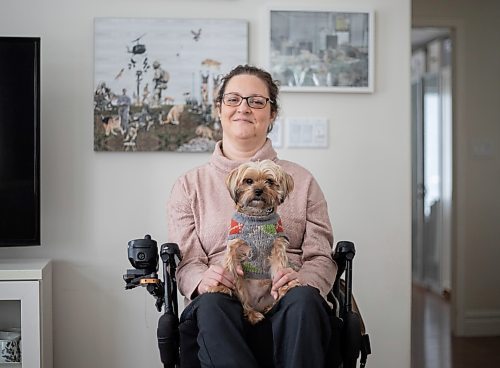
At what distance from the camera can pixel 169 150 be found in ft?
11.3

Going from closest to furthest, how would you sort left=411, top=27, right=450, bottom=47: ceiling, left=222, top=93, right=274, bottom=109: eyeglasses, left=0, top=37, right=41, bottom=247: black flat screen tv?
left=222, top=93, right=274, bottom=109: eyeglasses, left=0, top=37, right=41, bottom=247: black flat screen tv, left=411, top=27, right=450, bottom=47: ceiling

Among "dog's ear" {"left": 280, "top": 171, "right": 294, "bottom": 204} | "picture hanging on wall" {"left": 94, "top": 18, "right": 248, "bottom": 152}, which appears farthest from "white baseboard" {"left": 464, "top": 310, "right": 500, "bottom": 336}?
"dog's ear" {"left": 280, "top": 171, "right": 294, "bottom": 204}

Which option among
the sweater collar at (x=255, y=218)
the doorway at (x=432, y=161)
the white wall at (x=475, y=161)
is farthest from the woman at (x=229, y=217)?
the doorway at (x=432, y=161)

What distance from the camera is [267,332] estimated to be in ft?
8.05

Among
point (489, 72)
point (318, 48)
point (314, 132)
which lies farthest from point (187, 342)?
point (489, 72)

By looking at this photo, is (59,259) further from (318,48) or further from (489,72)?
(489,72)

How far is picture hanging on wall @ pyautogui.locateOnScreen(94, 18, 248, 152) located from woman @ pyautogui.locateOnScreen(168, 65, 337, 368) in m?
0.54

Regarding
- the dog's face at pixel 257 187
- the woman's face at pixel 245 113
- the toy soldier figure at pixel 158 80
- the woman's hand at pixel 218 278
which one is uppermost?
the toy soldier figure at pixel 158 80

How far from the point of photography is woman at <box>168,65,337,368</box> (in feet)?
7.92

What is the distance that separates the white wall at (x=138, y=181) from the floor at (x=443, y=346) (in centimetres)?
88

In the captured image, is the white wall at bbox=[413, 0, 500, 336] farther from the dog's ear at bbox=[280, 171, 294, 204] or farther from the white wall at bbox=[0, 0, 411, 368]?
the dog's ear at bbox=[280, 171, 294, 204]

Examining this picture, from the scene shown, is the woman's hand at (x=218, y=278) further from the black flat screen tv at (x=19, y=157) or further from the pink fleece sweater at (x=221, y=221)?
the black flat screen tv at (x=19, y=157)

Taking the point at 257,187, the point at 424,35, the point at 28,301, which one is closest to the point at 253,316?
the point at 257,187

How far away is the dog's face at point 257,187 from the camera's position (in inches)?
98.6
